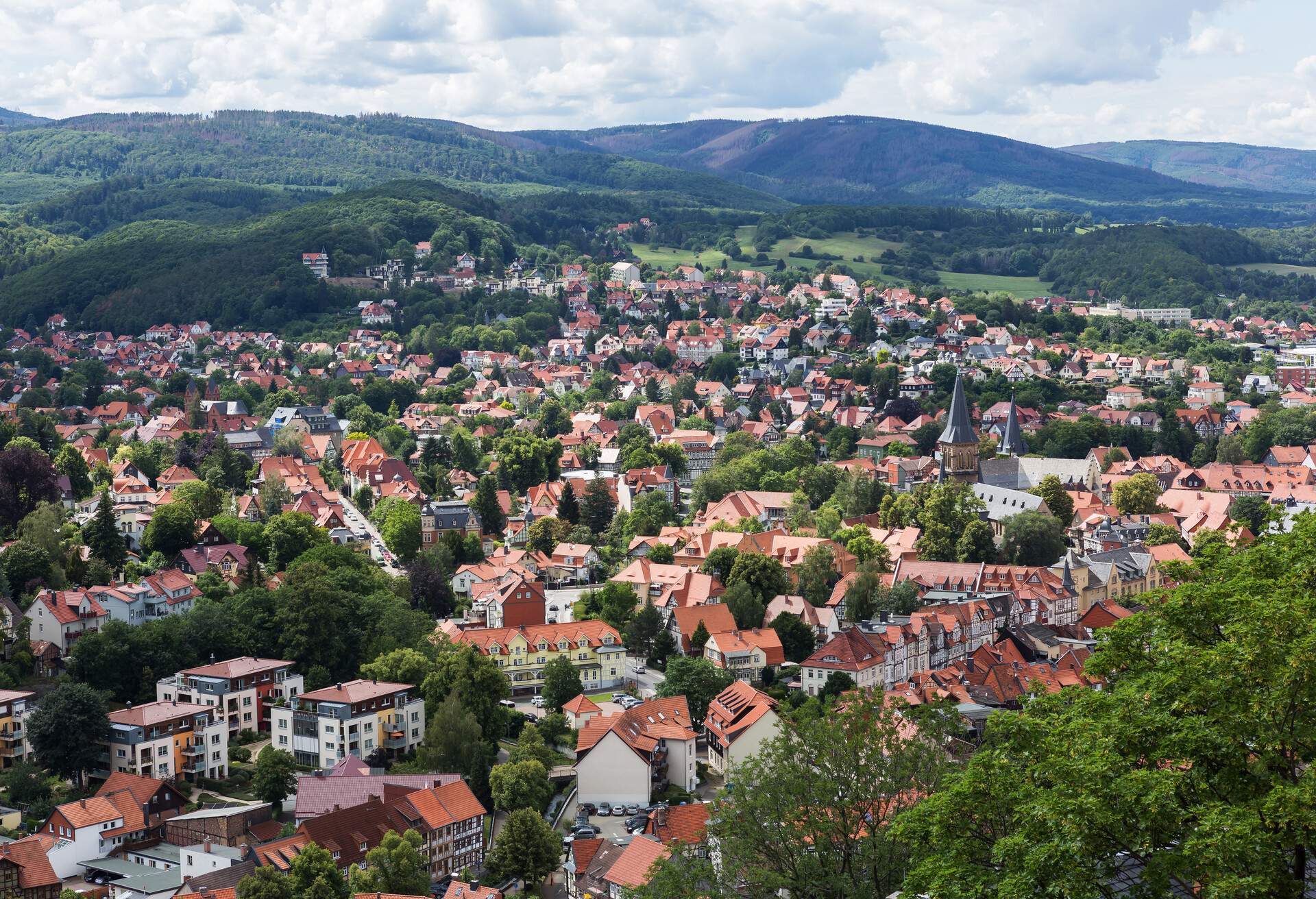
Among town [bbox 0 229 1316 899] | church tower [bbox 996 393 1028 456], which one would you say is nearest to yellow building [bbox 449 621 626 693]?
town [bbox 0 229 1316 899]

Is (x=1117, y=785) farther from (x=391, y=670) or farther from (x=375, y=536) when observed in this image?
(x=375, y=536)

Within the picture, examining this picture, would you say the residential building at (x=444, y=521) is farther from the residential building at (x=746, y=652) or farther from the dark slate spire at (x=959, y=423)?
the dark slate spire at (x=959, y=423)

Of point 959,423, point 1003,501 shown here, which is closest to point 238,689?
point 1003,501

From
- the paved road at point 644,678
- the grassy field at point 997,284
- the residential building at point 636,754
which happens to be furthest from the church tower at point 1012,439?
the grassy field at point 997,284

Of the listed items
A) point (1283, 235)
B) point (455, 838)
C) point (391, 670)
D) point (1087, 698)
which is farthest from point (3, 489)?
point (1283, 235)

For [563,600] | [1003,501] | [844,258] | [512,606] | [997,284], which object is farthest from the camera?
[844,258]

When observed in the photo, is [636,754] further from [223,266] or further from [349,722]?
[223,266]
